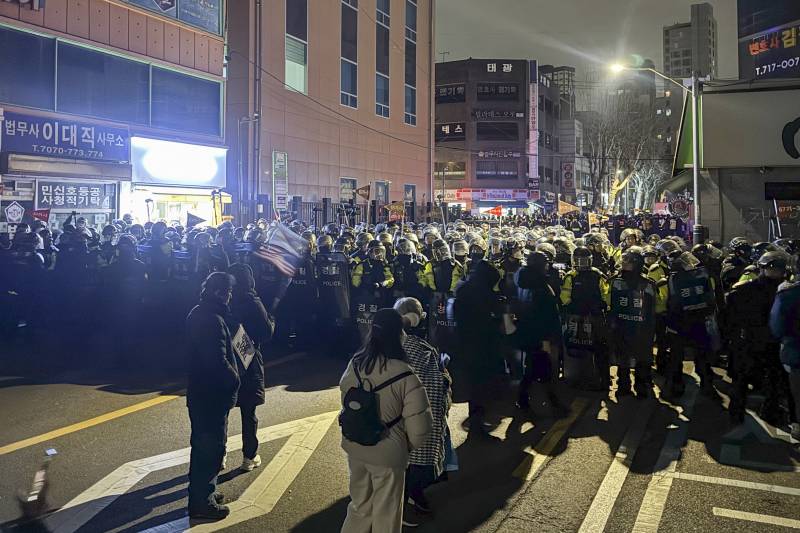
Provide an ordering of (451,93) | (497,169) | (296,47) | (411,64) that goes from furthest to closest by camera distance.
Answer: (451,93) → (497,169) → (411,64) → (296,47)

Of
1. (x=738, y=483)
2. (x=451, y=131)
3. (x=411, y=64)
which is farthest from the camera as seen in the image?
(x=451, y=131)

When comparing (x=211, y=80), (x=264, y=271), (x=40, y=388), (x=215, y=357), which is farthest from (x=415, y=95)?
(x=215, y=357)

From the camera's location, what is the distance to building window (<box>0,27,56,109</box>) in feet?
65.2

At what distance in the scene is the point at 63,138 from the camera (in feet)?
69.6

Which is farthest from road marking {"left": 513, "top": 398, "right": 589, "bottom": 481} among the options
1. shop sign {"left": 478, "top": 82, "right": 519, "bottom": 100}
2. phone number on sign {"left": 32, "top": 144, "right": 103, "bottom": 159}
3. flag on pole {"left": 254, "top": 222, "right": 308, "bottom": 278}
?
shop sign {"left": 478, "top": 82, "right": 519, "bottom": 100}

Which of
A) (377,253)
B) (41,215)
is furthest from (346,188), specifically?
(377,253)

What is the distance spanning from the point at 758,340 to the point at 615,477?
2.56 metres

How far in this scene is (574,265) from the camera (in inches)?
342

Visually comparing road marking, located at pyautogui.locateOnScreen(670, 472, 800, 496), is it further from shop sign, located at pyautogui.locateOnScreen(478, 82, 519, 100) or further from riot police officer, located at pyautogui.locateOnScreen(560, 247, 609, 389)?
shop sign, located at pyautogui.locateOnScreen(478, 82, 519, 100)

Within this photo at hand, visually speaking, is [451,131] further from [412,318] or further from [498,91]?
[412,318]

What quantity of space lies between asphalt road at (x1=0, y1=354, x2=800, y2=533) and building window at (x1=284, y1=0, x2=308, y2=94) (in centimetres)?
2480

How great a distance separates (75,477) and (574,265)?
6.31 metres

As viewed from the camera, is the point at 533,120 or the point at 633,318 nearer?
the point at 633,318

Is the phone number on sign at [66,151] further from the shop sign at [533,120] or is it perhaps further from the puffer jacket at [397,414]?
the shop sign at [533,120]
